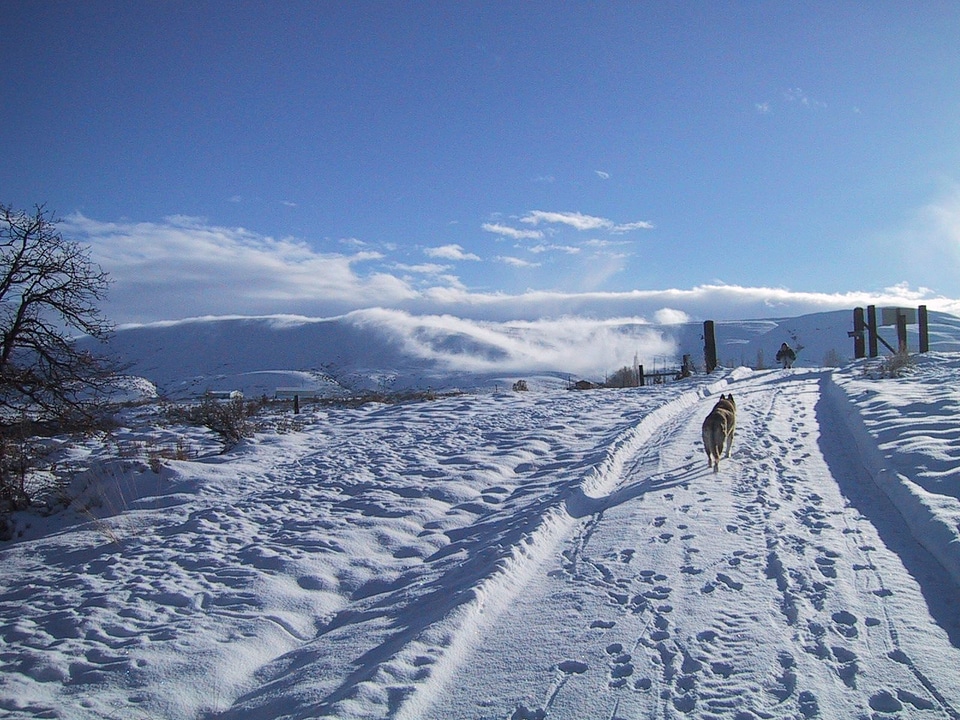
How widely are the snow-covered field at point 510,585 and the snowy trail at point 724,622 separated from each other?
21mm

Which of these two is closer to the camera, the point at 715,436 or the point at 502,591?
the point at 502,591

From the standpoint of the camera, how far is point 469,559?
6.27 metres

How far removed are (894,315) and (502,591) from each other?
32665 mm

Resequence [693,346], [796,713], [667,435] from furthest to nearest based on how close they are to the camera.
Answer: [693,346], [667,435], [796,713]

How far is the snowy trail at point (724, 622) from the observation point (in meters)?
3.57

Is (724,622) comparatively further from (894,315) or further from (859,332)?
(894,315)

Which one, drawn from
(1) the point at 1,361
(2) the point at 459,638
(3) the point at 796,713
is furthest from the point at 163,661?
(1) the point at 1,361

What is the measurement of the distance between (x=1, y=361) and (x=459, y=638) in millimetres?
7193

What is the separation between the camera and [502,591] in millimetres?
5301

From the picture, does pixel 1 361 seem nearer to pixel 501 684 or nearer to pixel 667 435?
pixel 501 684

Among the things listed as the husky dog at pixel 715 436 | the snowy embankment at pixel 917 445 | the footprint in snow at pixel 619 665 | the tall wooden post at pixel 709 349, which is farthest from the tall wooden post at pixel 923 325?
the footprint in snow at pixel 619 665

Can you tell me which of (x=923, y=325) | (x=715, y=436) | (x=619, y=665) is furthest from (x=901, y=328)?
(x=619, y=665)

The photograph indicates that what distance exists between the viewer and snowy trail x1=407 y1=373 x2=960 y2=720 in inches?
141

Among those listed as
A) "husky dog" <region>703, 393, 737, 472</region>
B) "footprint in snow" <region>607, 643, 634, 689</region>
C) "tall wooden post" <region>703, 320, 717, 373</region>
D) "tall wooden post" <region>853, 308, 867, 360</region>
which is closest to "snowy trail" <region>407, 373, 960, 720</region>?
"footprint in snow" <region>607, 643, 634, 689</region>
